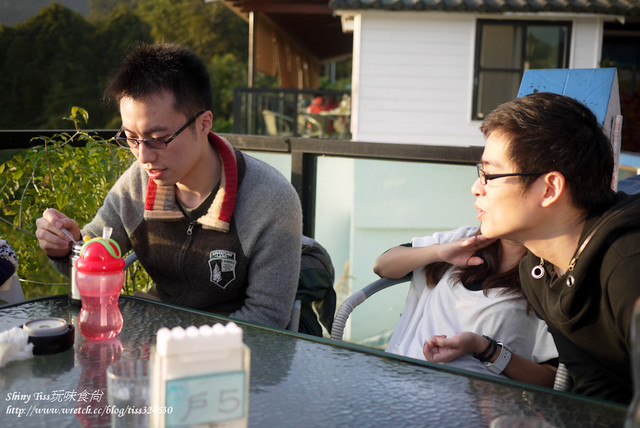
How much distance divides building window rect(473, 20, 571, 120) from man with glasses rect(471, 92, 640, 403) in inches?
378

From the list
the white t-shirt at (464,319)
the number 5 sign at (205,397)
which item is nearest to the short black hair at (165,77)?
the white t-shirt at (464,319)

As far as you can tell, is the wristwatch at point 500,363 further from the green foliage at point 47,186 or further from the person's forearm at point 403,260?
the green foliage at point 47,186

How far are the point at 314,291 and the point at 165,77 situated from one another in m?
0.98

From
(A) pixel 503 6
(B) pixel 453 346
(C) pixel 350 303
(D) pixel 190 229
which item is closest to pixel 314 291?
A: (C) pixel 350 303

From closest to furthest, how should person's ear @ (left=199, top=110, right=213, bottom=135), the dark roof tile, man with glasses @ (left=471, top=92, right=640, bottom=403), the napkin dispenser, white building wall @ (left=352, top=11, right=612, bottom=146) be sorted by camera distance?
the napkin dispenser < man with glasses @ (left=471, top=92, right=640, bottom=403) < person's ear @ (left=199, top=110, right=213, bottom=135) < the dark roof tile < white building wall @ (left=352, top=11, right=612, bottom=146)

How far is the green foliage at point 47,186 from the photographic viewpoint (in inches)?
133

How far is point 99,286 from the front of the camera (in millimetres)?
1706

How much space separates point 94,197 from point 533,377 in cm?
235

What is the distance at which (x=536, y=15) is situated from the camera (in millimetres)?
10805

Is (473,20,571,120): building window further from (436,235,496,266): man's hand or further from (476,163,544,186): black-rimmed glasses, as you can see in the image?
(476,163,544,186): black-rimmed glasses

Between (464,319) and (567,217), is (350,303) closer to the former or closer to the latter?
(464,319)

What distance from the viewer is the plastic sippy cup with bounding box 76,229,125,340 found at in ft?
5.51

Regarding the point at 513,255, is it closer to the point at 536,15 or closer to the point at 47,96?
the point at 536,15

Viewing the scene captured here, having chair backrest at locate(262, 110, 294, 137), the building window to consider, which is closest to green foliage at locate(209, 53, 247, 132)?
chair backrest at locate(262, 110, 294, 137)
